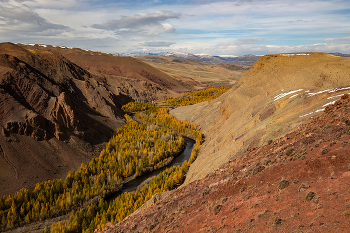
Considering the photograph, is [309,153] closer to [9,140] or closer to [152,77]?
[9,140]

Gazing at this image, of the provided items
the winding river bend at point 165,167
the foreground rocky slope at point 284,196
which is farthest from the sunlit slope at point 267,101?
the foreground rocky slope at point 284,196

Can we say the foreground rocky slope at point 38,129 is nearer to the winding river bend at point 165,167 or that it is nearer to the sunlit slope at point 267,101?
the winding river bend at point 165,167

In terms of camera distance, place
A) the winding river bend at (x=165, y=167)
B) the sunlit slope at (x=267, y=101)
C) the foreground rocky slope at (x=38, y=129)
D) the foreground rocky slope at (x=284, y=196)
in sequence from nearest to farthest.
Result: the foreground rocky slope at (x=284, y=196) → the sunlit slope at (x=267, y=101) → the foreground rocky slope at (x=38, y=129) → the winding river bend at (x=165, y=167)

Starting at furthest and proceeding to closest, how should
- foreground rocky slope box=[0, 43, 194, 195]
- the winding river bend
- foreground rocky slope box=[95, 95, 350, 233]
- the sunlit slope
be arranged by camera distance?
the winding river bend < foreground rocky slope box=[0, 43, 194, 195] < the sunlit slope < foreground rocky slope box=[95, 95, 350, 233]

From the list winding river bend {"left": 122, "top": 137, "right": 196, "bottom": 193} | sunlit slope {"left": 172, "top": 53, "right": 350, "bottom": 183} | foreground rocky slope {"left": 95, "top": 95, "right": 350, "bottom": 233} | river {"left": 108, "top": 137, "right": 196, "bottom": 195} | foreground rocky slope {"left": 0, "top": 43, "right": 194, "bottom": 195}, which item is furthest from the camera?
winding river bend {"left": 122, "top": 137, "right": 196, "bottom": 193}

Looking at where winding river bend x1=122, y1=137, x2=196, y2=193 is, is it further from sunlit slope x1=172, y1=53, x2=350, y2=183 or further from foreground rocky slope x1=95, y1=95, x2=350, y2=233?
foreground rocky slope x1=95, y1=95, x2=350, y2=233

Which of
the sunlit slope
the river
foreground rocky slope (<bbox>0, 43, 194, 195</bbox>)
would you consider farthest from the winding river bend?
foreground rocky slope (<bbox>0, 43, 194, 195</bbox>)
